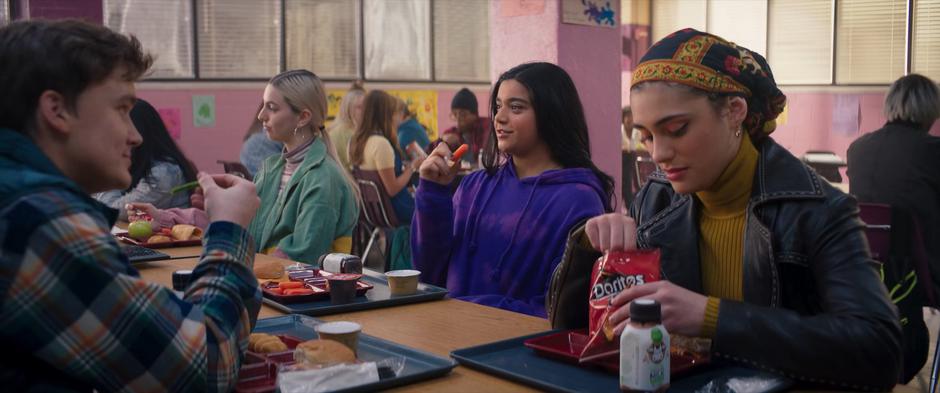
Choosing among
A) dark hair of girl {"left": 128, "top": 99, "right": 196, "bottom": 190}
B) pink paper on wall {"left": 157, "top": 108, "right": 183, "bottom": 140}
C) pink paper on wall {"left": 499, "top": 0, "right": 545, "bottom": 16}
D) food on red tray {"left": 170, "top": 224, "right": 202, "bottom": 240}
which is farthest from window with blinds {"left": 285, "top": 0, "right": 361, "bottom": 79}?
food on red tray {"left": 170, "top": 224, "right": 202, "bottom": 240}

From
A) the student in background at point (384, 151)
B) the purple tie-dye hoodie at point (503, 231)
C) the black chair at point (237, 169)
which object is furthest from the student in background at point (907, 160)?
the black chair at point (237, 169)

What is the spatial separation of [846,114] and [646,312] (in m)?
8.62

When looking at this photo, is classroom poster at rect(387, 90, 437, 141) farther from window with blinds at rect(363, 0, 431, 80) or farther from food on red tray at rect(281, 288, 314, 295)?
food on red tray at rect(281, 288, 314, 295)

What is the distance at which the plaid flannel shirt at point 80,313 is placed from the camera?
4.09 feet

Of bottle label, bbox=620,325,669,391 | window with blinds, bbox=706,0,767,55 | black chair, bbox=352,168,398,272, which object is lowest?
black chair, bbox=352,168,398,272

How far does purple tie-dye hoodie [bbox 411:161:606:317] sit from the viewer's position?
273 cm

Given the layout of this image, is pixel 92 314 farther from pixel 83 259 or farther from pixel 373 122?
pixel 373 122

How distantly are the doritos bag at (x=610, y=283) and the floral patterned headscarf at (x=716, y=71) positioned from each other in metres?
0.34

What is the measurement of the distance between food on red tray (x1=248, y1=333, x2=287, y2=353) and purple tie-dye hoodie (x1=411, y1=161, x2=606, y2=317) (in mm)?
958

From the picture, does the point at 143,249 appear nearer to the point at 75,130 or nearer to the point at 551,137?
the point at 551,137

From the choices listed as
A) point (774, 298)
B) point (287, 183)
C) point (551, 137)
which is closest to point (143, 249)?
point (287, 183)

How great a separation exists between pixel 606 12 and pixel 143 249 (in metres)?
3.65

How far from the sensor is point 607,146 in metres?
6.05

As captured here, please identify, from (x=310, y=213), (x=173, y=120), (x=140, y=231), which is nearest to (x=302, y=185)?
(x=310, y=213)
